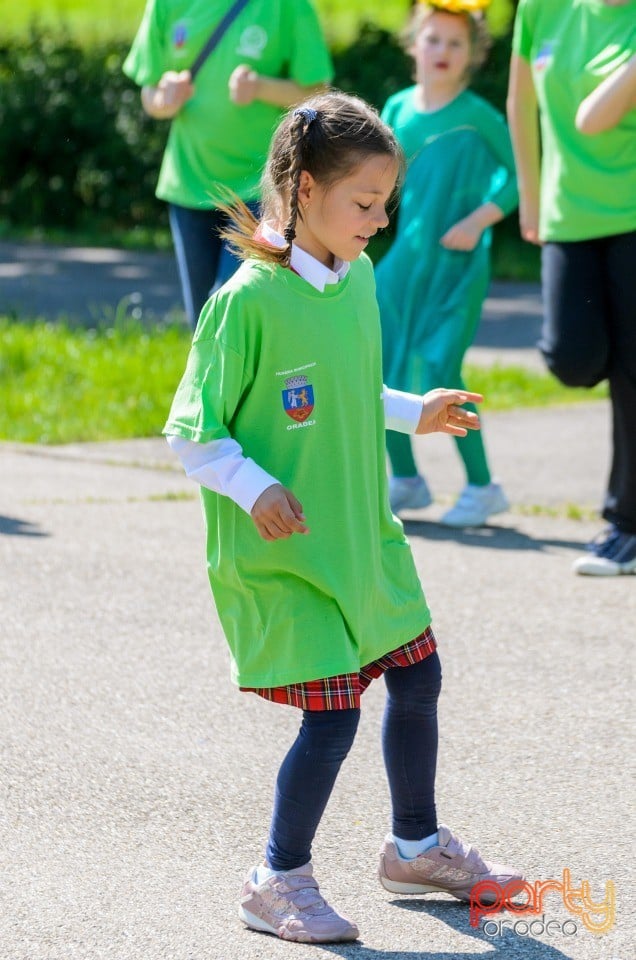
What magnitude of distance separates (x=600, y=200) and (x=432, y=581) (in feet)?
4.49

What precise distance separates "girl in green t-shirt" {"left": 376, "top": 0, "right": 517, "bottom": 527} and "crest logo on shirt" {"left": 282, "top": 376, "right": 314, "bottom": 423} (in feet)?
10.9

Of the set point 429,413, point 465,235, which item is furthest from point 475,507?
point 429,413

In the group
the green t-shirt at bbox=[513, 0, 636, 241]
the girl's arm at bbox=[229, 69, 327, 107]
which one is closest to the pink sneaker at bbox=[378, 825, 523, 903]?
the green t-shirt at bbox=[513, 0, 636, 241]

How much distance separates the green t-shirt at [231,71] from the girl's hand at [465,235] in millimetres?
799

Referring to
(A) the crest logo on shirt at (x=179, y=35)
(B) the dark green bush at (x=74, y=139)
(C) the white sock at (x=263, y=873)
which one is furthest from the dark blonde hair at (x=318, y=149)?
(B) the dark green bush at (x=74, y=139)

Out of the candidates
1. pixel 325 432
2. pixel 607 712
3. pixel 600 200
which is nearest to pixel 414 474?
pixel 600 200

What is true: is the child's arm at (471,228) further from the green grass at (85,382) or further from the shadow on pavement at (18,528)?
the green grass at (85,382)

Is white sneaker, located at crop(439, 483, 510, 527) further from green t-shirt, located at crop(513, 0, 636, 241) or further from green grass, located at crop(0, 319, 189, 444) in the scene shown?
green grass, located at crop(0, 319, 189, 444)

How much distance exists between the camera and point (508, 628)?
5.09m

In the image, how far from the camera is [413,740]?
3.27 meters

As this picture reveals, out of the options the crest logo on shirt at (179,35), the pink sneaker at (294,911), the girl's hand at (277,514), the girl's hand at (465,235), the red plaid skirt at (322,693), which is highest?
the crest logo on shirt at (179,35)

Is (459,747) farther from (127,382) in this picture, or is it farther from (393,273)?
(127,382)

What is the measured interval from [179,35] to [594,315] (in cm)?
218

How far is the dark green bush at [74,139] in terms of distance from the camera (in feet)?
59.8
